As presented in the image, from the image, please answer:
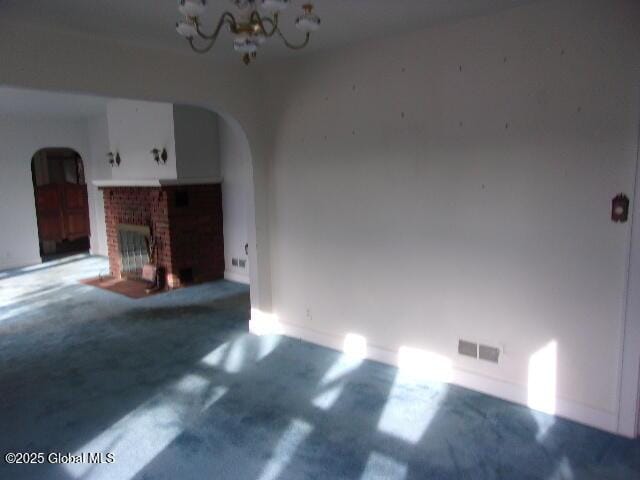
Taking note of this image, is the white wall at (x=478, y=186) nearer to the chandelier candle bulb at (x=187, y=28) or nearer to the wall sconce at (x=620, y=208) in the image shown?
the wall sconce at (x=620, y=208)

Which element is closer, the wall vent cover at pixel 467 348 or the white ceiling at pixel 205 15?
the white ceiling at pixel 205 15

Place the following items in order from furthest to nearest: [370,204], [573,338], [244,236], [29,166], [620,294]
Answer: [29,166]
[244,236]
[370,204]
[573,338]
[620,294]

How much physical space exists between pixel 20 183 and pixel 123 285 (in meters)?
2.97

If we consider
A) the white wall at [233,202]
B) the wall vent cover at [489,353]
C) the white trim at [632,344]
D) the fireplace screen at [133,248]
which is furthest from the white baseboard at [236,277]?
the white trim at [632,344]

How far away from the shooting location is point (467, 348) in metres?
3.17

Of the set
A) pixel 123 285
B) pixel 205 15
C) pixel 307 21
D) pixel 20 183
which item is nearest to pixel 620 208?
pixel 307 21

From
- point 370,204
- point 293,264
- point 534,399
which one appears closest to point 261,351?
point 293,264

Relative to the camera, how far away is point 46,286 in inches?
246

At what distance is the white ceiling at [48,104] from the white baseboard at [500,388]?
13.4 ft

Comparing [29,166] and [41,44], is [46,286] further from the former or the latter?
[41,44]

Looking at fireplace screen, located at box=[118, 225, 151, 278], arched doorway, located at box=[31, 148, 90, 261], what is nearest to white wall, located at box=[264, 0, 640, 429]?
fireplace screen, located at box=[118, 225, 151, 278]

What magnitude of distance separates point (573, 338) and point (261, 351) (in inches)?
89.7

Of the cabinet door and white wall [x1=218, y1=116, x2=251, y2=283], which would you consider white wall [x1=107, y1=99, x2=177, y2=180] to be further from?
the cabinet door

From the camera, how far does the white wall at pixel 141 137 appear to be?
5.77 meters
